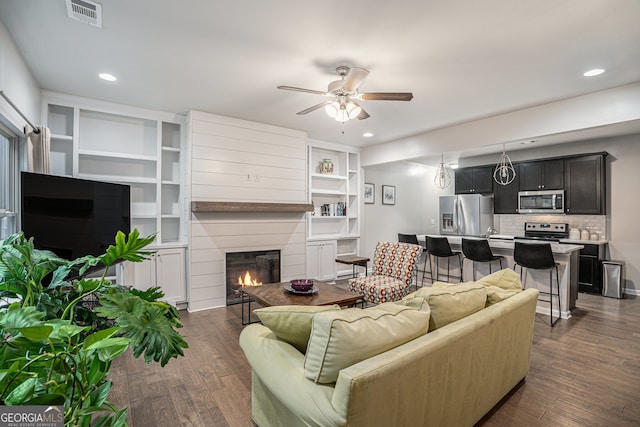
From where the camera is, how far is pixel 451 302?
179cm

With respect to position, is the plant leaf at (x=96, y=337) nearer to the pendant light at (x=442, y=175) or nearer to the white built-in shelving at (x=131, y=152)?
the white built-in shelving at (x=131, y=152)

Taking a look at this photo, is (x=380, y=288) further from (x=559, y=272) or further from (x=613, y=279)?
(x=613, y=279)

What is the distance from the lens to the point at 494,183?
6.52 meters

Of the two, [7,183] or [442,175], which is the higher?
[442,175]

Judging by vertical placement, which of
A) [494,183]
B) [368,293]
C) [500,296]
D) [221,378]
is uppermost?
[494,183]

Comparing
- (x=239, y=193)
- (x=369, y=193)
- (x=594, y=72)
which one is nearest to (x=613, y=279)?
(x=594, y=72)

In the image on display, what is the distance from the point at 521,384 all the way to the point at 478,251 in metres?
2.18

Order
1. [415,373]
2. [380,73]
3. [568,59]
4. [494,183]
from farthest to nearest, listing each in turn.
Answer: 1. [494,183]
2. [380,73]
3. [568,59]
4. [415,373]

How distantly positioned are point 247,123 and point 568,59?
3.72m

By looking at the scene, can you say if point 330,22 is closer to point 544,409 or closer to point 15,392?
point 15,392

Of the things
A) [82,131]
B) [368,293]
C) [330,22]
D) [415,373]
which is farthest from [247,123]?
[415,373]

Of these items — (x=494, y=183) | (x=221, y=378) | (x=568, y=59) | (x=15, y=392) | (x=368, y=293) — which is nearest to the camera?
(x=15, y=392)

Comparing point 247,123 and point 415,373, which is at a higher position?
point 247,123

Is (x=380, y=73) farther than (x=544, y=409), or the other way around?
(x=380, y=73)
